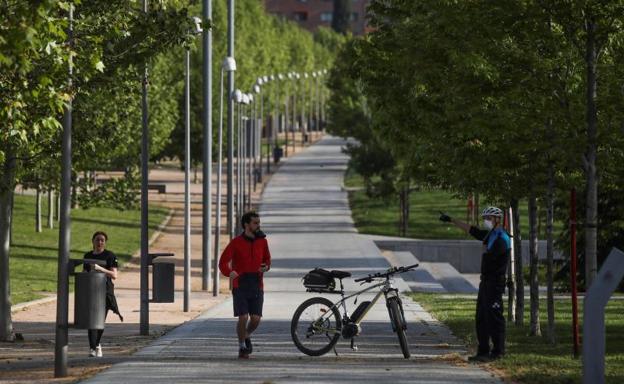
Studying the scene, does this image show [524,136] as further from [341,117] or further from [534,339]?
[341,117]

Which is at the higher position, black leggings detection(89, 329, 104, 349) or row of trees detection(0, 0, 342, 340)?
row of trees detection(0, 0, 342, 340)

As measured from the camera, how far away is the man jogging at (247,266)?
19719 mm

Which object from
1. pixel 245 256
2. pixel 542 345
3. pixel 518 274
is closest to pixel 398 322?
pixel 245 256

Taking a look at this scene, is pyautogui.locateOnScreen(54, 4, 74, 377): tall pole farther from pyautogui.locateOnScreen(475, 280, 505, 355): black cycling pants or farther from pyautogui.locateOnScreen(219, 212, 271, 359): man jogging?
pyautogui.locateOnScreen(475, 280, 505, 355): black cycling pants

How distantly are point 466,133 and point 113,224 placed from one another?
4360cm

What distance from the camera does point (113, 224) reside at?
6556 cm

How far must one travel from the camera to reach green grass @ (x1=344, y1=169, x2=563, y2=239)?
2586 inches

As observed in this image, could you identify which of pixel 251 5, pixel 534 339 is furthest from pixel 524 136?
pixel 251 5

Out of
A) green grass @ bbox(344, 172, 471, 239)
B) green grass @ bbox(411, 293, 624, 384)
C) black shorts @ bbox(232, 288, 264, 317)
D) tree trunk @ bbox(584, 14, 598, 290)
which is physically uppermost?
tree trunk @ bbox(584, 14, 598, 290)

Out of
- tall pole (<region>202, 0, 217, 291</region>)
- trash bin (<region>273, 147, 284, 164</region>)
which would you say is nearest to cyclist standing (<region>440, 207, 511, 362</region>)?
tall pole (<region>202, 0, 217, 291</region>)

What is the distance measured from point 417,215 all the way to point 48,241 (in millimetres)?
24836

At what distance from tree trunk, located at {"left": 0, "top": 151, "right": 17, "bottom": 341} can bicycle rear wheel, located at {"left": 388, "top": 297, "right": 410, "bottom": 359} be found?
23.3 ft

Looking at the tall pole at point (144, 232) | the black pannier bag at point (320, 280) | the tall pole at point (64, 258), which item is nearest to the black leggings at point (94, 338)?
the tall pole at point (64, 258)

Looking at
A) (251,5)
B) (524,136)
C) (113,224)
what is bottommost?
(113,224)
